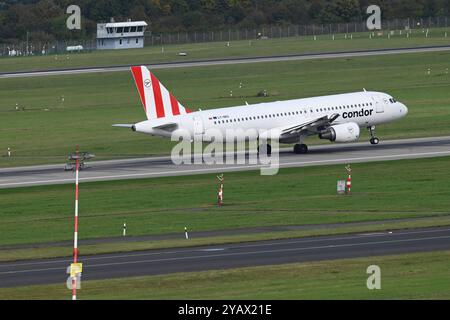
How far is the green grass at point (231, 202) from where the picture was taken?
61.2 meters

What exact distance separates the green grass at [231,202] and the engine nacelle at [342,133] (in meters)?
7.09

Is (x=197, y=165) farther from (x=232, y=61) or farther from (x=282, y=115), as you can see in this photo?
(x=232, y=61)

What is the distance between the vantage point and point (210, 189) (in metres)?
73.4

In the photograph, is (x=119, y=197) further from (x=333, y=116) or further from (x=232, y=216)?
(x=333, y=116)

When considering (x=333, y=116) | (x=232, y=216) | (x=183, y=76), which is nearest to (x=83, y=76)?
(x=183, y=76)

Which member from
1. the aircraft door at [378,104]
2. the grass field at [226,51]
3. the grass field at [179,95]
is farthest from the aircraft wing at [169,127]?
the grass field at [226,51]

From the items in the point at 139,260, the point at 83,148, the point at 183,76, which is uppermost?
the point at 183,76

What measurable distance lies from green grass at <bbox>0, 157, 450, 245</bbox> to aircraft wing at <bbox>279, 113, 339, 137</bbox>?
23.7 ft

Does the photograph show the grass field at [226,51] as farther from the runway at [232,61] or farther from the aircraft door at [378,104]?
the aircraft door at [378,104]

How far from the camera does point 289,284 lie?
4347cm

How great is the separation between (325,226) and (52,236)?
13.4m

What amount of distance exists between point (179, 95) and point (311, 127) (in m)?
51.9

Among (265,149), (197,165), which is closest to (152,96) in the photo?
(197,165)

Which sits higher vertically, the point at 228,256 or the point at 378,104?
the point at 378,104
